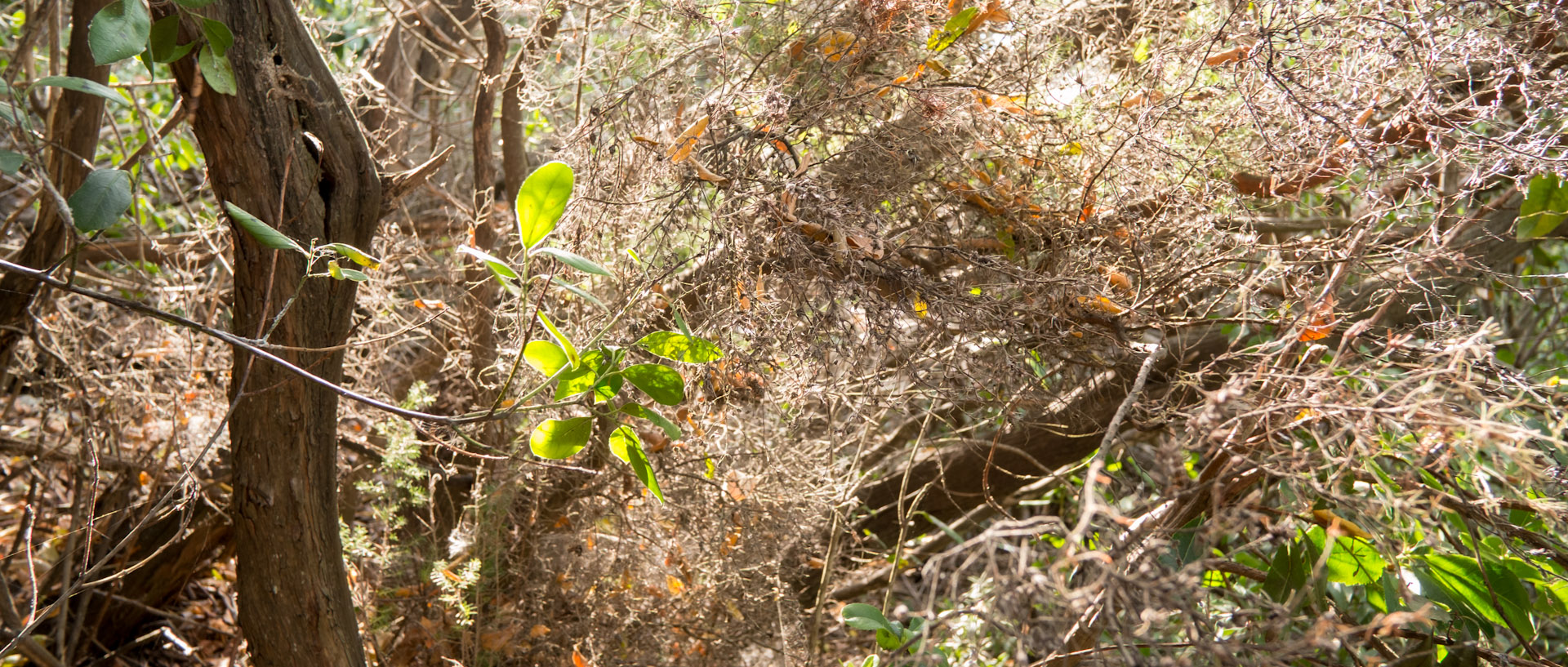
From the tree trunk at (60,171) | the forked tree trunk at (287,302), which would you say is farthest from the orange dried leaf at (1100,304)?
the tree trunk at (60,171)

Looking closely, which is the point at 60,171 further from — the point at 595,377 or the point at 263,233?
the point at 595,377

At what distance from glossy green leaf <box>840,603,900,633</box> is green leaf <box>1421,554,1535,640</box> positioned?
838 millimetres

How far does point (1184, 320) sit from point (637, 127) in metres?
0.98

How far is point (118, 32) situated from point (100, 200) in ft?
0.70

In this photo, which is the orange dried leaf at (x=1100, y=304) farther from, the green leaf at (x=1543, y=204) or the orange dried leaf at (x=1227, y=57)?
the green leaf at (x=1543, y=204)

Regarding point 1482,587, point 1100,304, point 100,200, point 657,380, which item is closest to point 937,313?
point 1100,304

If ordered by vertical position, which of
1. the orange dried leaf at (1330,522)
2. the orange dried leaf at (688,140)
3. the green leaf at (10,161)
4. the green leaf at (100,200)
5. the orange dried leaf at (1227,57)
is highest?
the green leaf at (10,161)

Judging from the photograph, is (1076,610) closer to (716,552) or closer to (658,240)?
(658,240)

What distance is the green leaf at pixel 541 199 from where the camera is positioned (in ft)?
3.52

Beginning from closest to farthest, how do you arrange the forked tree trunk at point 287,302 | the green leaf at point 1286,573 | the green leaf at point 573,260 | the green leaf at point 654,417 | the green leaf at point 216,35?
the green leaf at point 573,260, the green leaf at point 654,417, the green leaf at point 216,35, the green leaf at point 1286,573, the forked tree trunk at point 287,302

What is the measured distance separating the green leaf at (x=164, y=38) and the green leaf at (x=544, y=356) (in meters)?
0.74

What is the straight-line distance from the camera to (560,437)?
3.92 ft

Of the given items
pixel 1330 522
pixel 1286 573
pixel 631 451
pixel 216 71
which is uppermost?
pixel 216 71

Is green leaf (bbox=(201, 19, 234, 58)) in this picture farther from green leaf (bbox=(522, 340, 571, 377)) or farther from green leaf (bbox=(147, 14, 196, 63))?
green leaf (bbox=(522, 340, 571, 377))
